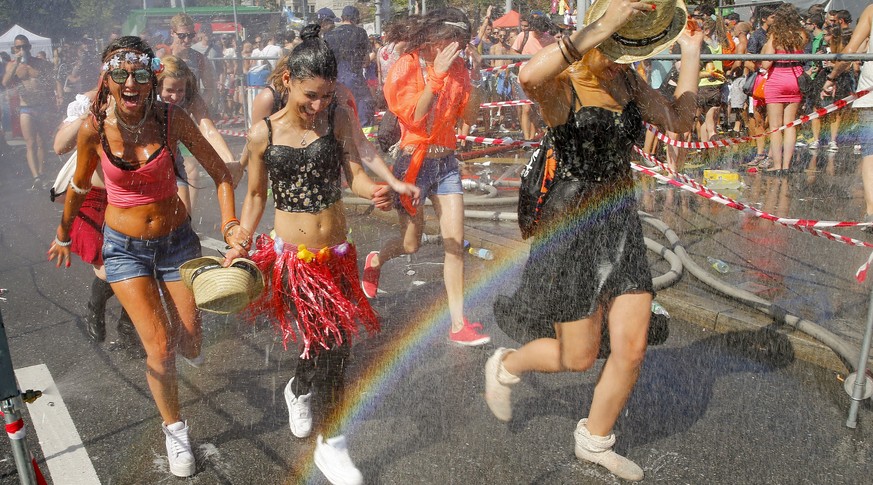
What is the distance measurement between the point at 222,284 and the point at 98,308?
235 centimetres

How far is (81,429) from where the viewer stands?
12.5 ft

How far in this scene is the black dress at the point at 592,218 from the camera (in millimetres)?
3064

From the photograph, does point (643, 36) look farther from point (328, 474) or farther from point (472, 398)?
point (328, 474)

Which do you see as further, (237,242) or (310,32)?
(310,32)

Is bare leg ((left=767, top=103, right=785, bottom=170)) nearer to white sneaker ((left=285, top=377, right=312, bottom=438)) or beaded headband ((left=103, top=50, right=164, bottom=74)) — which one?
white sneaker ((left=285, top=377, right=312, bottom=438))

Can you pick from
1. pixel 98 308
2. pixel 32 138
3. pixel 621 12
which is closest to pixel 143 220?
pixel 98 308

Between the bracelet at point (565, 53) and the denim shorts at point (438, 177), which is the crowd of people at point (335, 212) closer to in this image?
the bracelet at point (565, 53)

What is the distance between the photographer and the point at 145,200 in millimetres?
3494

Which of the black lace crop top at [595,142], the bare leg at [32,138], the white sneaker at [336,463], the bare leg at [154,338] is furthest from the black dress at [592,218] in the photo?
the bare leg at [32,138]

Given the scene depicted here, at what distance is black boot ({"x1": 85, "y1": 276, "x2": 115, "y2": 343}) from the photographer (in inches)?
184

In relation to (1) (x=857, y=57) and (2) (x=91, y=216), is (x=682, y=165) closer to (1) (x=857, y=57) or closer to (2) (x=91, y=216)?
(1) (x=857, y=57)

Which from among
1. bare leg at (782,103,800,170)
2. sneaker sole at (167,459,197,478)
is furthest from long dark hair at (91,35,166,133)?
bare leg at (782,103,800,170)

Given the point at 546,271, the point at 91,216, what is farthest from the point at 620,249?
the point at 91,216

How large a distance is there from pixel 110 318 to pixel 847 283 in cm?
512
